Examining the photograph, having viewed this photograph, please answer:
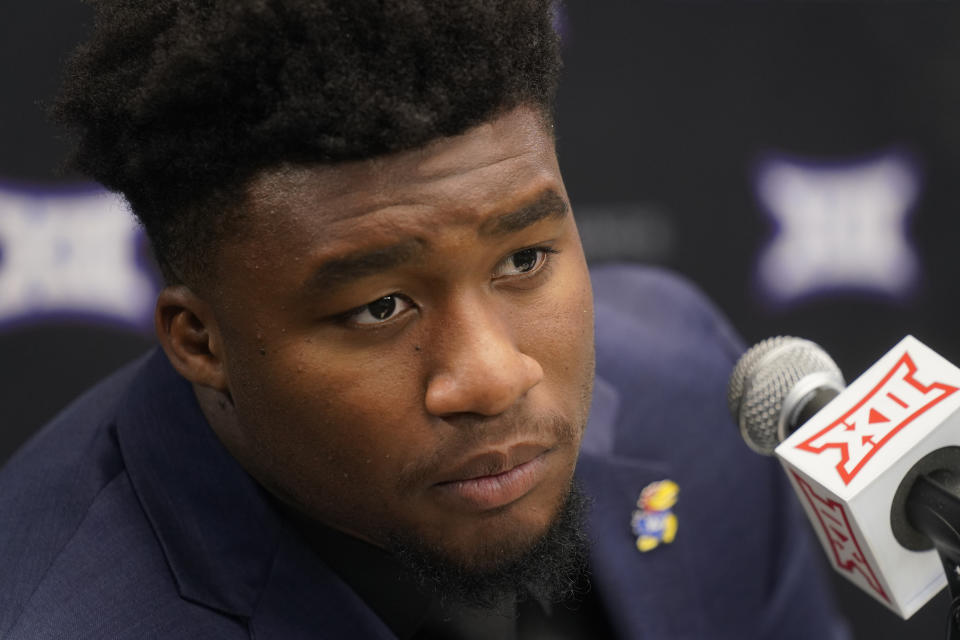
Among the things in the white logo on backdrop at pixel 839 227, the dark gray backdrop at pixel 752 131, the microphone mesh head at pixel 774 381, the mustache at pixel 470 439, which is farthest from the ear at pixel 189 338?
the white logo on backdrop at pixel 839 227

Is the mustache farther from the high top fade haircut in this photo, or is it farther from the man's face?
the high top fade haircut

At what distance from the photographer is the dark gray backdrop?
7.10 feet

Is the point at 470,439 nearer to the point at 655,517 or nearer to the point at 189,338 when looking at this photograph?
the point at 189,338

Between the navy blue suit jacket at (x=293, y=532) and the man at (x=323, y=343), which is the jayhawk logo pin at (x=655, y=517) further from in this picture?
the man at (x=323, y=343)

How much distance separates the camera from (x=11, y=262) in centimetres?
185

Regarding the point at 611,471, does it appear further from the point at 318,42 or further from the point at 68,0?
the point at 68,0

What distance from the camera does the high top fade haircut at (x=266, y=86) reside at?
97cm

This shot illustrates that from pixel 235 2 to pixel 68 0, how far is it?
100 cm

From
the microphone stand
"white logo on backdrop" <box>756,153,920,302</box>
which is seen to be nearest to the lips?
the microphone stand

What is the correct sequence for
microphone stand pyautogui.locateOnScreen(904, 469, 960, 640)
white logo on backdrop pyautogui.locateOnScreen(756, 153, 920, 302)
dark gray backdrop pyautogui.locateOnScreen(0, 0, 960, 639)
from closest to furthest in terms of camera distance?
microphone stand pyautogui.locateOnScreen(904, 469, 960, 640)
dark gray backdrop pyautogui.locateOnScreen(0, 0, 960, 639)
white logo on backdrop pyautogui.locateOnScreen(756, 153, 920, 302)

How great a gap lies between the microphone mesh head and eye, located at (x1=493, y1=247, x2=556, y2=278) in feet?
0.88

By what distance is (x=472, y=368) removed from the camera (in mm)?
1030

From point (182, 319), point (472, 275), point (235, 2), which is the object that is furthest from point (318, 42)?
point (182, 319)

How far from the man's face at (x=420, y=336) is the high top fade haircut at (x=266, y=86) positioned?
3cm
